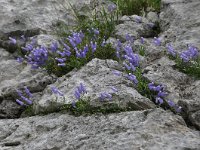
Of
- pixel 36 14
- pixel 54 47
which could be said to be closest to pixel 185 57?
pixel 54 47

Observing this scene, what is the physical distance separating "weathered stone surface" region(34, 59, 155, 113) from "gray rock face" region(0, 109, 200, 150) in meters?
0.22

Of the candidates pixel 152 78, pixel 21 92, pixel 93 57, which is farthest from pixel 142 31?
pixel 21 92

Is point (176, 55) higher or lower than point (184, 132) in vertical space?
higher

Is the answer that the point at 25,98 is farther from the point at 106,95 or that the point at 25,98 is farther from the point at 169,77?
the point at 169,77

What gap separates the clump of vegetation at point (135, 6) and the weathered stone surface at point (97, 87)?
6.27ft

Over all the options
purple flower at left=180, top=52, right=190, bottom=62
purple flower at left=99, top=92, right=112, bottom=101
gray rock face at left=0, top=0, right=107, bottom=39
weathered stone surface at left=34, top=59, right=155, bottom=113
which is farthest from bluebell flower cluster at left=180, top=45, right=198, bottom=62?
gray rock face at left=0, top=0, right=107, bottom=39

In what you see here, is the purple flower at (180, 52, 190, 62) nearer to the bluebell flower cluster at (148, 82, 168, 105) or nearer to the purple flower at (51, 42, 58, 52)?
the bluebell flower cluster at (148, 82, 168, 105)

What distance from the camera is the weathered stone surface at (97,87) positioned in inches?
194

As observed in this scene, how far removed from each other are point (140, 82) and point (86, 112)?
2.51 ft

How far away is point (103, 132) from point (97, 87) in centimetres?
102

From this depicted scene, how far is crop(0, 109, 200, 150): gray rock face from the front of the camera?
4.02 m

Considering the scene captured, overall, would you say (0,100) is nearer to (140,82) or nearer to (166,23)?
(140,82)

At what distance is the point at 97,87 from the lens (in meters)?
5.33

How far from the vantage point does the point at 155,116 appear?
440 cm
